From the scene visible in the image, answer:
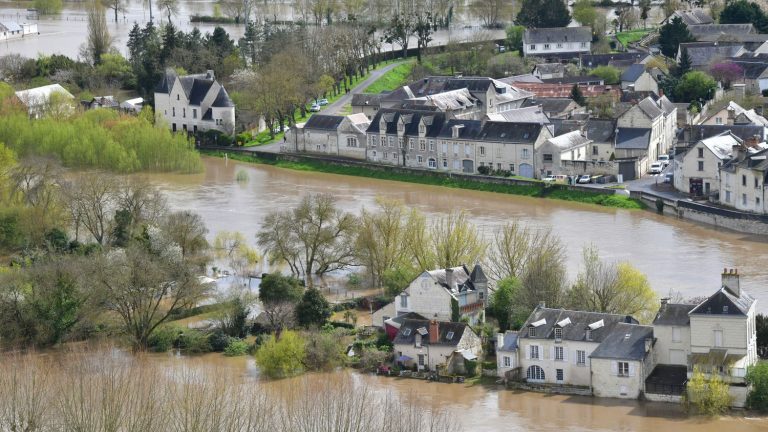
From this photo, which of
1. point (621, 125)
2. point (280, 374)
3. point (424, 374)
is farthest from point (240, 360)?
point (621, 125)

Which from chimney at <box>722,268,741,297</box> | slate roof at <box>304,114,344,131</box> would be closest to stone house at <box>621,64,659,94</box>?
slate roof at <box>304,114,344,131</box>

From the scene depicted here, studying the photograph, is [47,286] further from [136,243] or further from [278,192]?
[278,192]

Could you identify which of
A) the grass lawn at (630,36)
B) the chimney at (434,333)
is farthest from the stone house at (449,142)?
the grass lawn at (630,36)

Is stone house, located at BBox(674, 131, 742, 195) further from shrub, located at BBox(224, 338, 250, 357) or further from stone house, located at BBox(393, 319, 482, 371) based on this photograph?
shrub, located at BBox(224, 338, 250, 357)

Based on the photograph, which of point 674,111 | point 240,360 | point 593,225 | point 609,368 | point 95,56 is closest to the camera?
point 609,368

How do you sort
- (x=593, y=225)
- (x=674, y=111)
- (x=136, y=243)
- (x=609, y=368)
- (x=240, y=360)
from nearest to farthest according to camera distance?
(x=609, y=368)
(x=240, y=360)
(x=136, y=243)
(x=593, y=225)
(x=674, y=111)

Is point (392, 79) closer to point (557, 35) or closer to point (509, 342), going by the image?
point (557, 35)

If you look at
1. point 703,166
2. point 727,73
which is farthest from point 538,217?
point 727,73
